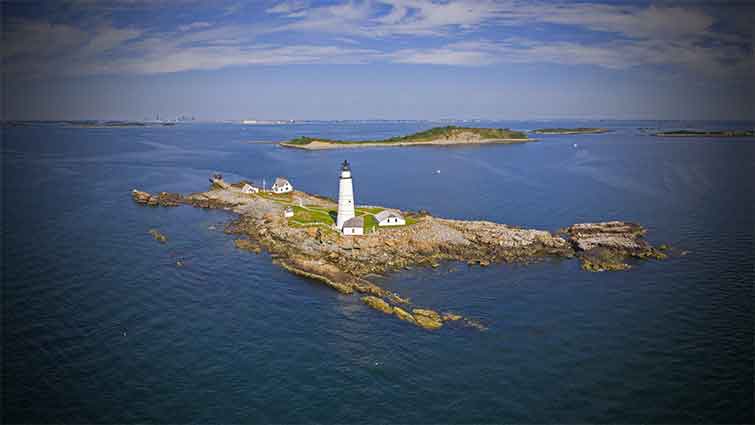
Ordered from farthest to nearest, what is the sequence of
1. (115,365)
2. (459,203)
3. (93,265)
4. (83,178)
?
(83,178) < (459,203) < (93,265) < (115,365)

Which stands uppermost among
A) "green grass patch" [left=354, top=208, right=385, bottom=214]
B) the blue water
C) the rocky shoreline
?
"green grass patch" [left=354, top=208, right=385, bottom=214]

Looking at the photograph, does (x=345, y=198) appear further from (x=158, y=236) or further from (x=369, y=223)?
(x=158, y=236)

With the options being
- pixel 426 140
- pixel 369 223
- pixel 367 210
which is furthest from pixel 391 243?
pixel 426 140

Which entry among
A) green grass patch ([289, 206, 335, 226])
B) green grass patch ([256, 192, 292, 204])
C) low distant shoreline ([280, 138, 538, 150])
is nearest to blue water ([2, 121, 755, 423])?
green grass patch ([289, 206, 335, 226])

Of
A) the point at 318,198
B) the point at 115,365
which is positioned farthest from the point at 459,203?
the point at 115,365

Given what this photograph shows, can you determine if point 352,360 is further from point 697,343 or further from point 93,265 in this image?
point 93,265

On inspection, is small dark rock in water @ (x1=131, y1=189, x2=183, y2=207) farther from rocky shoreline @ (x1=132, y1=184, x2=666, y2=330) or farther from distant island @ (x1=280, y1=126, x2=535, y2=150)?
distant island @ (x1=280, y1=126, x2=535, y2=150)

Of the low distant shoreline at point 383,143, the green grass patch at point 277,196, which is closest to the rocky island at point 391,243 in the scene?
the green grass patch at point 277,196
